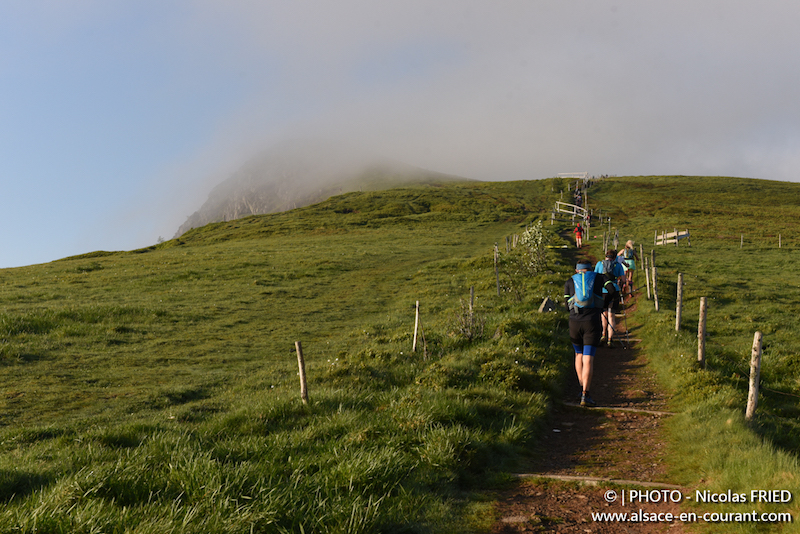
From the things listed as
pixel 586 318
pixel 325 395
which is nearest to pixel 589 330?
pixel 586 318

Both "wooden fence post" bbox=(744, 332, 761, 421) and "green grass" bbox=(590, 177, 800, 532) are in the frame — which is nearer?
"green grass" bbox=(590, 177, 800, 532)

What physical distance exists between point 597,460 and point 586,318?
11.4 ft

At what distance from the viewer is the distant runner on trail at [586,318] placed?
10.4 metres

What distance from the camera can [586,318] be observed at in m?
10.5

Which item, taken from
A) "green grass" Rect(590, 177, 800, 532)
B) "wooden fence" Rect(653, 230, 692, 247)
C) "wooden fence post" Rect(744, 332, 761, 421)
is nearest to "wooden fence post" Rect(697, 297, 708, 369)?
"green grass" Rect(590, 177, 800, 532)

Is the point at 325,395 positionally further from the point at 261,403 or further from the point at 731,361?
the point at 731,361

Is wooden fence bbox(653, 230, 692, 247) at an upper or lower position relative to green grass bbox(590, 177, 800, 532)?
upper

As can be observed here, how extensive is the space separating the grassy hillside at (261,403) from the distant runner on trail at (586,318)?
3.03 feet

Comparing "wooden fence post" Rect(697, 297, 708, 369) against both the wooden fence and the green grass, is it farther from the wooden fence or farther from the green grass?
the wooden fence

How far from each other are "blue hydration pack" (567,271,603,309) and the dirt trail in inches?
79.0

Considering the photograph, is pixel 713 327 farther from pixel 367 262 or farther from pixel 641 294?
pixel 367 262

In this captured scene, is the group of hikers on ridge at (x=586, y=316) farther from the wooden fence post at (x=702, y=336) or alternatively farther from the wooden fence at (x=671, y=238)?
the wooden fence at (x=671, y=238)

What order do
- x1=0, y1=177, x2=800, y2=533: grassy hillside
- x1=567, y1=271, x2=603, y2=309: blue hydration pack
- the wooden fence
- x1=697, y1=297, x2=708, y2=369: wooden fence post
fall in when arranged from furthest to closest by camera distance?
the wooden fence
x1=697, y1=297, x2=708, y2=369: wooden fence post
x1=567, y1=271, x2=603, y2=309: blue hydration pack
x1=0, y1=177, x2=800, y2=533: grassy hillside

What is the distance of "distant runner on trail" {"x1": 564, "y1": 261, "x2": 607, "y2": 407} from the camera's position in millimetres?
10375
